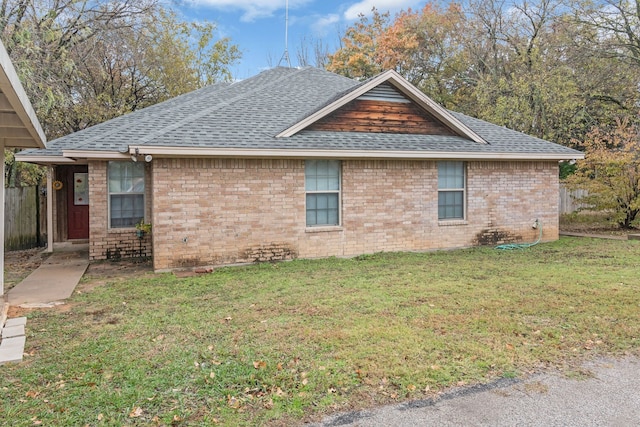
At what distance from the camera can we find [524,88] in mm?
18688

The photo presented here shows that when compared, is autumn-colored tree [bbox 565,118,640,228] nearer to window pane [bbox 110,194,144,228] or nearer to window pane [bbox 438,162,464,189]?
window pane [bbox 438,162,464,189]

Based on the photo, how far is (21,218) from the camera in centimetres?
1306

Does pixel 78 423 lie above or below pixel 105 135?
below

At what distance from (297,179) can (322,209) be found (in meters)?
0.93

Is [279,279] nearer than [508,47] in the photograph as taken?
Yes

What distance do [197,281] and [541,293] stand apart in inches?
220

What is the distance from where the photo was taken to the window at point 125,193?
10586mm

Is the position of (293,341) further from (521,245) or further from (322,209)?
(521,245)

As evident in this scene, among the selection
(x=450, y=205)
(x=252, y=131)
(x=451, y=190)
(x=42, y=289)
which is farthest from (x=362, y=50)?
(x=42, y=289)

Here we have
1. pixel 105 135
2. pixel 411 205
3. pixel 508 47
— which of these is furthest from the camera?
pixel 508 47

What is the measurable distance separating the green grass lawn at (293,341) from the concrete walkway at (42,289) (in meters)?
0.16

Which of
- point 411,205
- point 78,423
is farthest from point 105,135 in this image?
point 78,423

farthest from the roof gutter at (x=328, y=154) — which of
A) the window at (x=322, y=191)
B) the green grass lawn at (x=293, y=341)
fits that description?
the green grass lawn at (x=293, y=341)

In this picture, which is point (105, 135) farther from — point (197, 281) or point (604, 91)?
point (604, 91)
